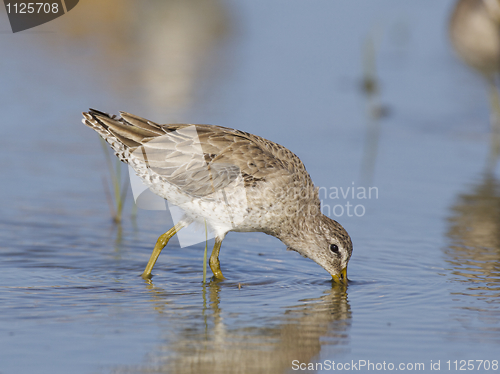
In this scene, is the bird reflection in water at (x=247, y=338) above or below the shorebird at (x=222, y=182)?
below

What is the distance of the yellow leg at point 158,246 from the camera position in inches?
217

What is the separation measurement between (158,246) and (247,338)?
1654 millimetres

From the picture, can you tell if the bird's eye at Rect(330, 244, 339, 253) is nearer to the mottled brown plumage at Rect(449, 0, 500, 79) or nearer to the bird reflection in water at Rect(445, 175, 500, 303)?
the bird reflection in water at Rect(445, 175, 500, 303)

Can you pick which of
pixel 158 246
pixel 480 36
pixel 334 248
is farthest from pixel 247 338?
pixel 480 36

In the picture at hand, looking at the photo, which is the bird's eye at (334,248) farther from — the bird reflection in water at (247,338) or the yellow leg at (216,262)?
the yellow leg at (216,262)

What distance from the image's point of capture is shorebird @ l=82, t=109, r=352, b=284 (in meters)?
5.55

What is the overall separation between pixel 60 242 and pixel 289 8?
1015 cm

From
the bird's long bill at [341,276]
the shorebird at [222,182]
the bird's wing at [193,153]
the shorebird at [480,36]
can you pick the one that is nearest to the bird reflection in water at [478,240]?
the bird's long bill at [341,276]

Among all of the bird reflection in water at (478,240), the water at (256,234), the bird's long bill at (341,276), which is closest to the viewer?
the water at (256,234)

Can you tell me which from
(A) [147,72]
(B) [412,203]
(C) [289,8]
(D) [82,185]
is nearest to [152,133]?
(D) [82,185]

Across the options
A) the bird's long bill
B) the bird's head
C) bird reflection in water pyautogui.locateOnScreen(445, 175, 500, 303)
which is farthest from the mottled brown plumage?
the bird's long bill

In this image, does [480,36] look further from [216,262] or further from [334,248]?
[216,262]

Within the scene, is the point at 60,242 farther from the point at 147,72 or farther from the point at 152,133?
the point at 147,72

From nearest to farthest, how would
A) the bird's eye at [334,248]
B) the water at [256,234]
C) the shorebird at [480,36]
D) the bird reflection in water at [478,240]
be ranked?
the water at [256,234], the bird reflection in water at [478,240], the bird's eye at [334,248], the shorebird at [480,36]
